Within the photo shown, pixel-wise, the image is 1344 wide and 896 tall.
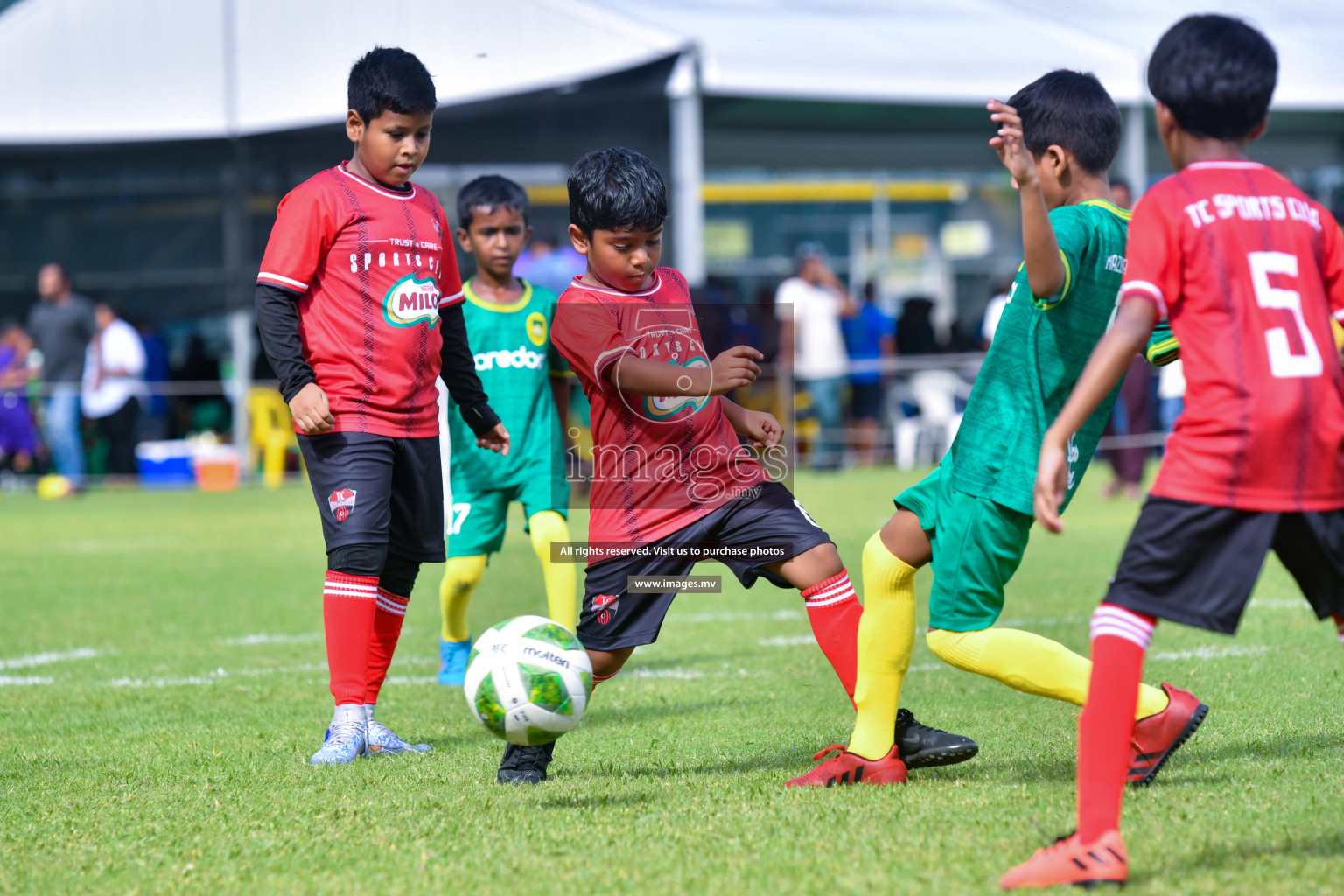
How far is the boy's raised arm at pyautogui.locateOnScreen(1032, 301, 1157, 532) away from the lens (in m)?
2.76

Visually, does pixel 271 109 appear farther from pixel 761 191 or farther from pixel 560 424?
pixel 560 424

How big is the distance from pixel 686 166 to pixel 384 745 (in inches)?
526

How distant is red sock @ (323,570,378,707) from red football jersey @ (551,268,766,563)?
2.82ft

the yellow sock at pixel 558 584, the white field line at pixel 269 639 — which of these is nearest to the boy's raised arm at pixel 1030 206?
the yellow sock at pixel 558 584

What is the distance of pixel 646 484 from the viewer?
12.9ft

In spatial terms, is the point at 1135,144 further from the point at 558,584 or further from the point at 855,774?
the point at 855,774

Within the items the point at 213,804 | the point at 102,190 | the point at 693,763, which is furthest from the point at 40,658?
the point at 102,190

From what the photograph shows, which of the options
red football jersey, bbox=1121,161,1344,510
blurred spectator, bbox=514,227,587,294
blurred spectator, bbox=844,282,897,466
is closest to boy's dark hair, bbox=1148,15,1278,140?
red football jersey, bbox=1121,161,1344,510

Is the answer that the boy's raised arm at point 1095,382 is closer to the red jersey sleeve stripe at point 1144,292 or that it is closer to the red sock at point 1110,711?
the red jersey sleeve stripe at point 1144,292

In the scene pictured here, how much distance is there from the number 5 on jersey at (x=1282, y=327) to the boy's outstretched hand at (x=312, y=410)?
8.63 ft

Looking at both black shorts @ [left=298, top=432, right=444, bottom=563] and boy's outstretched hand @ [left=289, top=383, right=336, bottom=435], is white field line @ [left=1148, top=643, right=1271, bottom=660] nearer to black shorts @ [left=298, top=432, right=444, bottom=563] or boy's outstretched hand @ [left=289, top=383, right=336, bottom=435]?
black shorts @ [left=298, top=432, right=444, bottom=563]

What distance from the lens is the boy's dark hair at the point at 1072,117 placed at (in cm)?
352

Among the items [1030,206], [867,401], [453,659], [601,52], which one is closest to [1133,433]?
[867,401]

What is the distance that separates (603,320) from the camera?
12.9 feet
